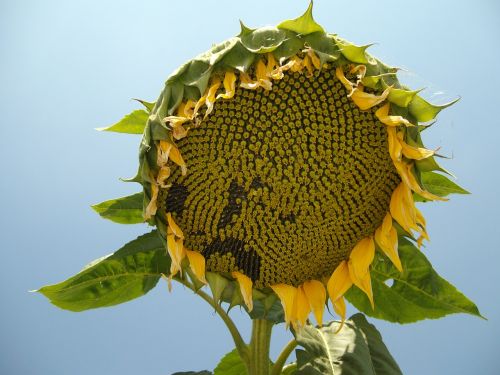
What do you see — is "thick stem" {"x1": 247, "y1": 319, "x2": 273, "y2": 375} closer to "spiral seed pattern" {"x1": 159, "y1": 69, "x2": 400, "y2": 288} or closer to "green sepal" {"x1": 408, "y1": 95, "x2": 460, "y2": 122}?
"spiral seed pattern" {"x1": 159, "y1": 69, "x2": 400, "y2": 288}

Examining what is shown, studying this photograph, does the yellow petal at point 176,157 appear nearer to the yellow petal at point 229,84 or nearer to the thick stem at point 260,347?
the yellow petal at point 229,84

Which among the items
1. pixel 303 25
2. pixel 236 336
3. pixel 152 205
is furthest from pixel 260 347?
pixel 303 25

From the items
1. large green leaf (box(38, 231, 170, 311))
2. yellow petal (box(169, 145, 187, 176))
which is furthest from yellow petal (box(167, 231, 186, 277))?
large green leaf (box(38, 231, 170, 311))

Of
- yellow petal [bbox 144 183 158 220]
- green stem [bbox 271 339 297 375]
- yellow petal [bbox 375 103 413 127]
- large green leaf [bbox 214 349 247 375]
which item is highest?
yellow petal [bbox 375 103 413 127]

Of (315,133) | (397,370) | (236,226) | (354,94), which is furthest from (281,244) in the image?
(397,370)

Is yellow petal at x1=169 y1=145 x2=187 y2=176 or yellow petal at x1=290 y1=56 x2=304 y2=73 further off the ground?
yellow petal at x1=290 y1=56 x2=304 y2=73

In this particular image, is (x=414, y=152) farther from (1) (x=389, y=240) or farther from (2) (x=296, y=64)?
(2) (x=296, y=64)

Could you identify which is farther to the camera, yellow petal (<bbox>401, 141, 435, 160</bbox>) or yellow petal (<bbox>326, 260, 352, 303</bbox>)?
yellow petal (<bbox>326, 260, 352, 303</bbox>)
